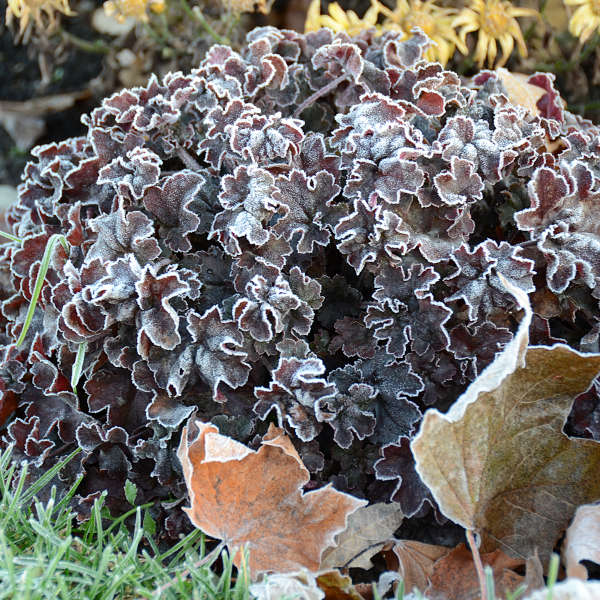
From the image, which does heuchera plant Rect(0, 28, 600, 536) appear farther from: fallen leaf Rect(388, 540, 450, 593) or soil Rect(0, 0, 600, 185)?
soil Rect(0, 0, 600, 185)

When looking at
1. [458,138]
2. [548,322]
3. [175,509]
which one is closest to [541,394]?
[548,322]

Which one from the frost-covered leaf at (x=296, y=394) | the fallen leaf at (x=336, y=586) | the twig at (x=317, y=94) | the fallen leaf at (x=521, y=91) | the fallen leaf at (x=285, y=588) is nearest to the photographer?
the fallen leaf at (x=285, y=588)

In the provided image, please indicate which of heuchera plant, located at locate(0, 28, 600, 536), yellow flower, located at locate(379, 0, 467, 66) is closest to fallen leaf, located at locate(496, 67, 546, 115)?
heuchera plant, located at locate(0, 28, 600, 536)

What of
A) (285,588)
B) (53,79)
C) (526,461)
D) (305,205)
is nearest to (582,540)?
(526,461)

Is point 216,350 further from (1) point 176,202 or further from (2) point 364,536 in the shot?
(2) point 364,536

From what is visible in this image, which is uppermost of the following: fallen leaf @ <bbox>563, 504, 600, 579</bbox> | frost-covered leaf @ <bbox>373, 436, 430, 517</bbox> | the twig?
the twig

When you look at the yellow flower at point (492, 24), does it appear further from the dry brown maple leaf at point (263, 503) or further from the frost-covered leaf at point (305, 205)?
the dry brown maple leaf at point (263, 503)

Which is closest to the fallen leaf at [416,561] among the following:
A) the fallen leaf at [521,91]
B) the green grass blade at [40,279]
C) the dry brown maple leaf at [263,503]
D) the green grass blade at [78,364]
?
the dry brown maple leaf at [263,503]
